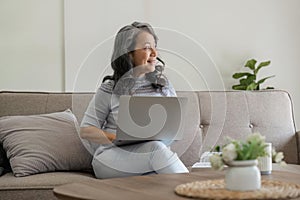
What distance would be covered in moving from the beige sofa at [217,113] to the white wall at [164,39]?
0.45 meters

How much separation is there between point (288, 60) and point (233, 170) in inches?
96.0

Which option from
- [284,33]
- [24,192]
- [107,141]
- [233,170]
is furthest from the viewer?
[284,33]

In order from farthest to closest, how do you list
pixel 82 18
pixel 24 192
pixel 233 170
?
pixel 82 18 → pixel 24 192 → pixel 233 170

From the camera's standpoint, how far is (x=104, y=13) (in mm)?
3535

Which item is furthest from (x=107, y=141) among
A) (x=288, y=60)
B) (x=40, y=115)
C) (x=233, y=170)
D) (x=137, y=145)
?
(x=288, y=60)

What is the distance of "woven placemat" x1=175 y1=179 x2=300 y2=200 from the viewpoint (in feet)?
5.09

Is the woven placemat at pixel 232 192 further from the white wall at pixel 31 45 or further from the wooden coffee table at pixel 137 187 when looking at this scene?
the white wall at pixel 31 45

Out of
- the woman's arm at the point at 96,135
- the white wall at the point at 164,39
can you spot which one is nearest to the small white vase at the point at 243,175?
the woman's arm at the point at 96,135

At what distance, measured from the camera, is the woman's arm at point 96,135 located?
2.59m

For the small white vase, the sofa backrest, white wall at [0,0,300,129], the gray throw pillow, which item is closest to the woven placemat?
the small white vase

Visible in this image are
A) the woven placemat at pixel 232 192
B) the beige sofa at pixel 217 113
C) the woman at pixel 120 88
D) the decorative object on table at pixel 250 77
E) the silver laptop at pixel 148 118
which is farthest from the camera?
the decorative object on table at pixel 250 77

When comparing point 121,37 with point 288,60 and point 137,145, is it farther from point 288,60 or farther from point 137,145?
point 288,60

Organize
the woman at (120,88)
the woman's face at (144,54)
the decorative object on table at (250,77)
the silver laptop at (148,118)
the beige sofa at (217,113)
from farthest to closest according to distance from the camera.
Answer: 1. the decorative object on table at (250,77)
2. the beige sofa at (217,113)
3. the woman's face at (144,54)
4. the woman at (120,88)
5. the silver laptop at (148,118)

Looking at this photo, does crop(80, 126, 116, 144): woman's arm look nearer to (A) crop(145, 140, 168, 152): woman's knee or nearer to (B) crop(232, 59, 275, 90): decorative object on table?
(A) crop(145, 140, 168, 152): woman's knee
